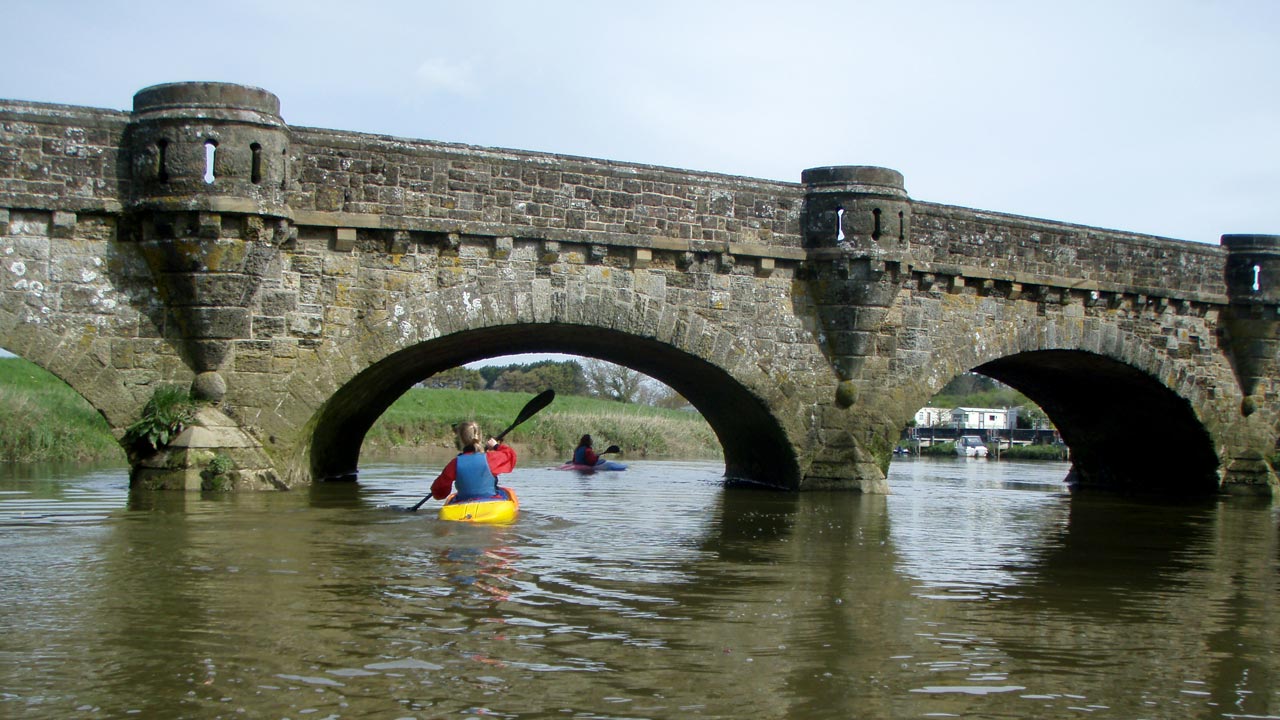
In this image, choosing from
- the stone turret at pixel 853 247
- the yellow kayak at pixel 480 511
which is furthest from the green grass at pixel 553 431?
the yellow kayak at pixel 480 511

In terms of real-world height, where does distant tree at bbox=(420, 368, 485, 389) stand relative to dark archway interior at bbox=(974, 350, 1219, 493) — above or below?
above

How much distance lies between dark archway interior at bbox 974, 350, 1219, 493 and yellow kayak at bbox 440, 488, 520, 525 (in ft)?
34.1

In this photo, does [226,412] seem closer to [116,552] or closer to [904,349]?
[116,552]

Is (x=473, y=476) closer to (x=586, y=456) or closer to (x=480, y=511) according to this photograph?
(x=480, y=511)

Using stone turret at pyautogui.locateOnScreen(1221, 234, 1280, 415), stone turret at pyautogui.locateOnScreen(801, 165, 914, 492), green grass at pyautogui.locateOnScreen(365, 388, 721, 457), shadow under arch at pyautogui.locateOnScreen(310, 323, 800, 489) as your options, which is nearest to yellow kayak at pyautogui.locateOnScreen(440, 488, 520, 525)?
shadow under arch at pyautogui.locateOnScreen(310, 323, 800, 489)

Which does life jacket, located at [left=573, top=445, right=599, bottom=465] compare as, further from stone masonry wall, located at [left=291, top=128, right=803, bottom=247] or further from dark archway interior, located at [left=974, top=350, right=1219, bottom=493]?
stone masonry wall, located at [left=291, top=128, right=803, bottom=247]

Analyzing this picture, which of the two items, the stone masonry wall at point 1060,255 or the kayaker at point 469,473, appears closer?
the kayaker at point 469,473

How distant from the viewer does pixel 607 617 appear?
6.30m

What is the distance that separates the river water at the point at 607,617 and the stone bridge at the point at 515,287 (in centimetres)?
186

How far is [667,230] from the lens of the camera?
48.4 ft

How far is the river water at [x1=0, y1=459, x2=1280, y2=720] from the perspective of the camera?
186 inches

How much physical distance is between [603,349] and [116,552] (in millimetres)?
9641

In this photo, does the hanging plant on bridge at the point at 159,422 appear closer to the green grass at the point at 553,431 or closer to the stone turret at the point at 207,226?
the stone turret at the point at 207,226

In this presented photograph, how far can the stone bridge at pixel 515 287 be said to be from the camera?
12477mm
